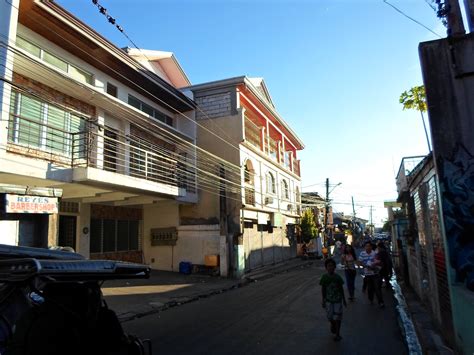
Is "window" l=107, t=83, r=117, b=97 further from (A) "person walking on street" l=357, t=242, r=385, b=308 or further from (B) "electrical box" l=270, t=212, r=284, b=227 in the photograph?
(B) "electrical box" l=270, t=212, r=284, b=227

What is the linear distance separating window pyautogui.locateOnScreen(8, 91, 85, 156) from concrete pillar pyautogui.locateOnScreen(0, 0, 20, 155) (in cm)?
31

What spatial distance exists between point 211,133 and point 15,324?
20.0 metres

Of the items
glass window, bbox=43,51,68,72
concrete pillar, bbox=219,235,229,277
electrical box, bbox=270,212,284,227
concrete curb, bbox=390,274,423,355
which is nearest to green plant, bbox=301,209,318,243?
electrical box, bbox=270,212,284,227

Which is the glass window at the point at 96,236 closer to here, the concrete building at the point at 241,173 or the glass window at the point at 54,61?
the concrete building at the point at 241,173

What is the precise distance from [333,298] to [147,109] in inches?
566

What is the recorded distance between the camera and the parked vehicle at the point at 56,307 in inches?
109

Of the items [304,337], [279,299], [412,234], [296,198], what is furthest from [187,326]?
[296,198]

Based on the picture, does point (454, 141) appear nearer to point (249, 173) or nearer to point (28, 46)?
point (28, 46)

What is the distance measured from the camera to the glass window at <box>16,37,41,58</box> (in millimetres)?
12038

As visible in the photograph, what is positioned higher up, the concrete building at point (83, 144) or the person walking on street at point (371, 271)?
the concrete building at point (83, 144)

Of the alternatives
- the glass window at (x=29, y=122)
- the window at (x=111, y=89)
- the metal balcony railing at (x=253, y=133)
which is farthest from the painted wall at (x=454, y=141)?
the metal balcony railing at (x=253, y=133)

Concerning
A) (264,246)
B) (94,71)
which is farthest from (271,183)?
(94,71)

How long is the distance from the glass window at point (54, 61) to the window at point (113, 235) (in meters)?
6.79

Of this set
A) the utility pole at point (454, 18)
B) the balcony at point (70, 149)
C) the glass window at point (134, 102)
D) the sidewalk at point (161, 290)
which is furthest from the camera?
the glass window at point (134, 102)
